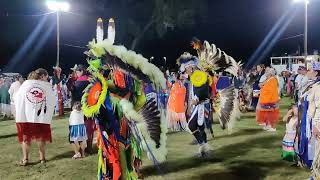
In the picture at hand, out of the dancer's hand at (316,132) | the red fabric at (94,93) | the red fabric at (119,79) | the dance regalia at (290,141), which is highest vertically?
the red fabric at (119,79)

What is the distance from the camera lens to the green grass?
6.49m

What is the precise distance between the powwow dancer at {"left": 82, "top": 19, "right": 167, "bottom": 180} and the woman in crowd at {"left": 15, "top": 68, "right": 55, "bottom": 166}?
2519mm

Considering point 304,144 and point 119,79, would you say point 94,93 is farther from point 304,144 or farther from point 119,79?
point 304,144

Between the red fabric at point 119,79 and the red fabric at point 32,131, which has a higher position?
the red fabric at point 119,79

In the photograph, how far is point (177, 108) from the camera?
10672 mm

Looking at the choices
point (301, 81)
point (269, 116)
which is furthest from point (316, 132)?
point (301, 81)

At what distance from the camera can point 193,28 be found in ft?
126

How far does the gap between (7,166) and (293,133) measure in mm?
4730

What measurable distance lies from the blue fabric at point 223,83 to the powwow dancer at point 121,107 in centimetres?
486

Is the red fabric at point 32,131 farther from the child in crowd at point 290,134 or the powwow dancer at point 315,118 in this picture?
the powwow dancer at point 315,118

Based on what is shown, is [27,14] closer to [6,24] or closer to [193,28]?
[6,24]

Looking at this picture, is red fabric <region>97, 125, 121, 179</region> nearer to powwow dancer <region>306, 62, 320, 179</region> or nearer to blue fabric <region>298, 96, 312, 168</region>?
powwow dancer <region>306, 62, 320, 179</region>

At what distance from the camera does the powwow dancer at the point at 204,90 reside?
7523 mm

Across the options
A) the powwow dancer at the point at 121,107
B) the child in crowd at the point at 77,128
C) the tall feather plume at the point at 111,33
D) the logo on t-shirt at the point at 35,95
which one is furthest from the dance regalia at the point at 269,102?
the tall feather plume at the point at 111,33
